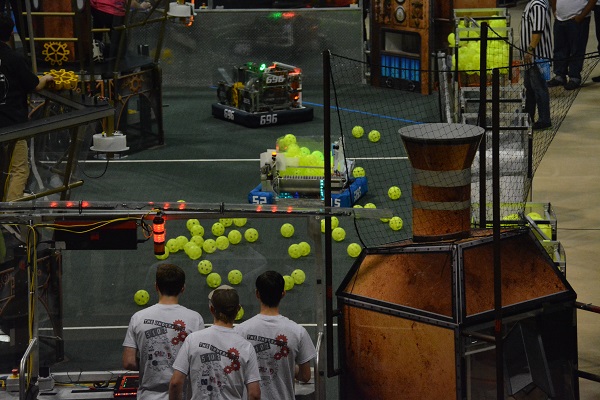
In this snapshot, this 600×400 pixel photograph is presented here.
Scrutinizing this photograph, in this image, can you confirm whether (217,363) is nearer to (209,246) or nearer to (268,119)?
(209,246)

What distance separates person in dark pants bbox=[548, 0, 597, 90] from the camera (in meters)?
19.3

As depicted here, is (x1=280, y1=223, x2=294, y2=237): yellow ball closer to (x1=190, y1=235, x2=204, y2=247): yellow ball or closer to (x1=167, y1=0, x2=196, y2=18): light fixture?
(x1=190, y1=235, x2=204, y2=247): yellow ball

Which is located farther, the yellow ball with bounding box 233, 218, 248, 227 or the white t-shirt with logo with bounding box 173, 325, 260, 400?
the yellow ball with bounding box 233, 218, 248, 227

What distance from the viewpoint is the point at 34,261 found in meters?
8.03

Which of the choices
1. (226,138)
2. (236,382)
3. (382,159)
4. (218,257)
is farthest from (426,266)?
(226,138)

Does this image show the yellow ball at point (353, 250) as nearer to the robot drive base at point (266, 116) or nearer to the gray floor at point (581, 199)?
the gray floor at point (581, 199)

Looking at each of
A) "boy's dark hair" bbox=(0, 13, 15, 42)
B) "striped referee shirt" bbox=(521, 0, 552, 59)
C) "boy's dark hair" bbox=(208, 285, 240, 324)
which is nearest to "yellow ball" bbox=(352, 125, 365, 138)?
"striped referee shirt" bbox=(521, 0, 552, 59)

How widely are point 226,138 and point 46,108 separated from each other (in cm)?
778

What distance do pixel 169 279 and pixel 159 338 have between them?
38cm

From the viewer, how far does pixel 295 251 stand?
11633mm

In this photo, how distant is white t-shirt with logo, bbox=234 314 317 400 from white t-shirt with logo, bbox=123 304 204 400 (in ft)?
1.20

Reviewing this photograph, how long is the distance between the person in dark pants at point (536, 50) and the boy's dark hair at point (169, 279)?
8350 millimetres

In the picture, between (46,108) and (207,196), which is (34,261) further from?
(207,196)

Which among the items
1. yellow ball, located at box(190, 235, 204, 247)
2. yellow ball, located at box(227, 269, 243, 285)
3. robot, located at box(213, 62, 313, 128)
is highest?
robot, located at box(213, 62, 313, 128)
